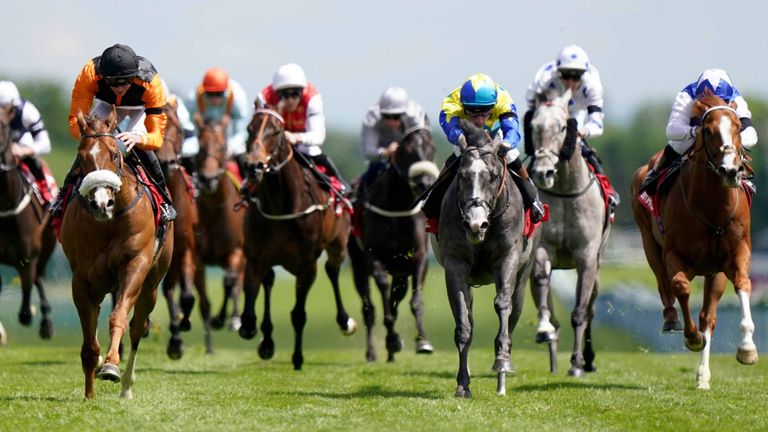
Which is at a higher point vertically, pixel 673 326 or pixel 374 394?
pixel 673 326

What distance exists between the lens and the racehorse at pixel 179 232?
49.5 feet

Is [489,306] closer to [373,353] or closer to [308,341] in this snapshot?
[308,341]

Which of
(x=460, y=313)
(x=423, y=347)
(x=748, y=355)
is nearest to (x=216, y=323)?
(x=423, y=347)

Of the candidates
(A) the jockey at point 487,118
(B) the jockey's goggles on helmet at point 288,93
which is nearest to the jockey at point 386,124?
(B) the jockey's goggles on helmet at point 288,93

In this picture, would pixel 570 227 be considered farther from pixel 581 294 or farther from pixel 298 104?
pixel 298 104

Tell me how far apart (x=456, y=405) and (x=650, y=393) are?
7.24ft

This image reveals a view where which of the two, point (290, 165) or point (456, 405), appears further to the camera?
point (290, 165)

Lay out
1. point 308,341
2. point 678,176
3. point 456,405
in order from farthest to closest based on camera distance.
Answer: point 308,341
point 678,176
point 456,405

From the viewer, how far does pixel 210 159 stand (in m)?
16.8

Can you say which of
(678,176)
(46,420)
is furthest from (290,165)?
(46,420)

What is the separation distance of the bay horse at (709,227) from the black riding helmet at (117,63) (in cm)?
455

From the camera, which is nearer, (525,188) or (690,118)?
(525,188)

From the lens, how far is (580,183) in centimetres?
1331

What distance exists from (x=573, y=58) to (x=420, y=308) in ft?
10.5
